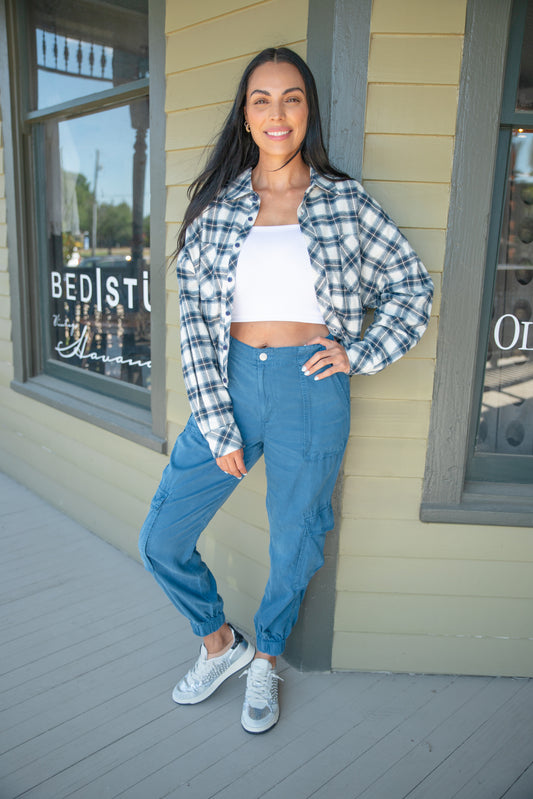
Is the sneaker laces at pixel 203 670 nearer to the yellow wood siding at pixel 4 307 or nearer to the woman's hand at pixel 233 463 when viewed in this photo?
the woman's hand at pixel 233 463

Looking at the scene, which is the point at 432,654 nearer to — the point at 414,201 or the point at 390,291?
the point at 390,291

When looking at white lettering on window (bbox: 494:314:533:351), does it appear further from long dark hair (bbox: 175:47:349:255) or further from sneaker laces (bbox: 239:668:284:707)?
sneaker laces (bbox: 239:668:284:707)

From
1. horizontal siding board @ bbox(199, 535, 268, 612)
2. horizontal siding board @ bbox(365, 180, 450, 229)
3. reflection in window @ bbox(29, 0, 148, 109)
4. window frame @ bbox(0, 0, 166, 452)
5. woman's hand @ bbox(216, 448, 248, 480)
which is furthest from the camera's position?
reflection in window @ bbox(29, 0, 148, 109)

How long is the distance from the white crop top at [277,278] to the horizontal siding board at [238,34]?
667 millimetres

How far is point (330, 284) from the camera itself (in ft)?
5.41

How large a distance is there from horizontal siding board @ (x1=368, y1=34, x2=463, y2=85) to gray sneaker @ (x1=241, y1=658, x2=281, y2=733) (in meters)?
1.81

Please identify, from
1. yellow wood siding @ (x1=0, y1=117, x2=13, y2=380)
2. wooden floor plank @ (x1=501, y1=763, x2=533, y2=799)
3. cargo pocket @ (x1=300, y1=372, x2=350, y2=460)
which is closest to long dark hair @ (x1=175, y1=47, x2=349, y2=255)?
cargo pocket @ (x1=300, y1=372, x2=350, y2=460)

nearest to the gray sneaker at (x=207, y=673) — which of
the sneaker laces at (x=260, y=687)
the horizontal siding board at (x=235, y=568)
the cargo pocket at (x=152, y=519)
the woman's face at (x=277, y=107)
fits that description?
the sneaker laces at (x=260, y=687)

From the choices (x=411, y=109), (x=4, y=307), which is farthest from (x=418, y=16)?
(x=4, y=307)

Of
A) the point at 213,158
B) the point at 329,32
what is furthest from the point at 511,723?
the point at 329,32

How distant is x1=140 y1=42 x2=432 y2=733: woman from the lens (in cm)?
165

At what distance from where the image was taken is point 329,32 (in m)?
1.72

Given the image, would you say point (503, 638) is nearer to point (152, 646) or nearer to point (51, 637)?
point (152, 646)

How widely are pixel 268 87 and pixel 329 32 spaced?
0.29 metres
